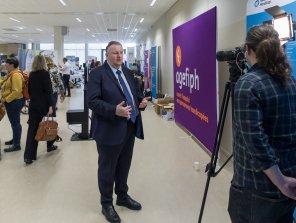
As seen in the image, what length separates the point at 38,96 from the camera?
3.95 m

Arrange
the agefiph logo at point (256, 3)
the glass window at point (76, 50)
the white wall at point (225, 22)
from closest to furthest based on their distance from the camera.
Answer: the agefiph logo at point (256, 3) → the white wall at point (225, 22) → the glass window at point (76, 50)

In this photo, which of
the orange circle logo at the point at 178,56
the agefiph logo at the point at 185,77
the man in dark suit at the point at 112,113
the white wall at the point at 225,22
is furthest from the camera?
the orange circle logo at the point at 178,56

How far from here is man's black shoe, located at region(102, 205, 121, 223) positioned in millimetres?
2559

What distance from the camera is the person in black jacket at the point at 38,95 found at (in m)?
3.93

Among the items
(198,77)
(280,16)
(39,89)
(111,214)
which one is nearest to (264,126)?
(280,16)

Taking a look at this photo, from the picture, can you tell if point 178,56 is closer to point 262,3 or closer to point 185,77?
point 185,77

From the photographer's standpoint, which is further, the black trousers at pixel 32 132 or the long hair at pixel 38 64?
the black trousers at pixel 32 132

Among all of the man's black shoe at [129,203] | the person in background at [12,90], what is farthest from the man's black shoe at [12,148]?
the man's black shoe at [129,203]

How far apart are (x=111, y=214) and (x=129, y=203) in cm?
27

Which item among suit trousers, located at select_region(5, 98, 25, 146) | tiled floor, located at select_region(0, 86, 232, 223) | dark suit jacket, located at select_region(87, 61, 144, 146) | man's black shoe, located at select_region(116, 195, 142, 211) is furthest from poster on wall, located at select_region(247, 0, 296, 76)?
suit trousers, located at select_region(5, 98, 25, 146)

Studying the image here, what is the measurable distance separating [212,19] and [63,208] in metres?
2.81

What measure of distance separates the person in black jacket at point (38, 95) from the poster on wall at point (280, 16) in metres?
2.56

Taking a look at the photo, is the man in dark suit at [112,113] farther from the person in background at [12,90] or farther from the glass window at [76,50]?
the glass window at [76,50]

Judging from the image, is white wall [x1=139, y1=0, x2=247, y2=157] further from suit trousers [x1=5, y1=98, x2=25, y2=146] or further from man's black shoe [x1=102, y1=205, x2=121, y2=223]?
suit trousers [x1=5, y1=98, x2=25, y2=146]
